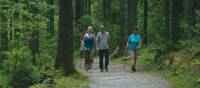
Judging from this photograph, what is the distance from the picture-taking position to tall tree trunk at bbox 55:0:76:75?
597 inches

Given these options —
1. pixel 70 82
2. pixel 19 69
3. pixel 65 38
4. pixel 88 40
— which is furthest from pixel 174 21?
pixel 70 82

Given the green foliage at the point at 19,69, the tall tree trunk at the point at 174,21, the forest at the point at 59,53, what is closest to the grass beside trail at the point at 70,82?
the forest at the point at 59,53

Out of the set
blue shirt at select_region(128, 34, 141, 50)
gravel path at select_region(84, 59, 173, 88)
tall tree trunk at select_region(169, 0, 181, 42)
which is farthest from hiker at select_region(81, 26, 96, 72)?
tall tree trunk at select_region(169, 0, 181, 42)

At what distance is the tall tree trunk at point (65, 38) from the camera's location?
15.2m

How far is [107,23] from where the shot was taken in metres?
45.7

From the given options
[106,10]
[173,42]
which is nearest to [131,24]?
[173,42]

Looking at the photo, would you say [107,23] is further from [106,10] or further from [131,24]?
[131,24]

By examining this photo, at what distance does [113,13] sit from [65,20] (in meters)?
35.6

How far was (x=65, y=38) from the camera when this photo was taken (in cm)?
1546

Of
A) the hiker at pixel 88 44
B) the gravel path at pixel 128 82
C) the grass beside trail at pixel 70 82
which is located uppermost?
the hiker at pixel 88 44

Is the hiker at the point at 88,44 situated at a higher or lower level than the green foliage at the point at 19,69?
higher

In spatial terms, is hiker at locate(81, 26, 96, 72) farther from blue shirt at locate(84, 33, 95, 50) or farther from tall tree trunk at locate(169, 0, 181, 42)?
tall tree trunk at locate(169, 0, 181, 42)

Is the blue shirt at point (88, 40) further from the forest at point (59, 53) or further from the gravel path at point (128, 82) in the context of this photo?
the gravel path at point (128, 82)

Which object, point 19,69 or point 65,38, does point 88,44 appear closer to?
point 19,69
